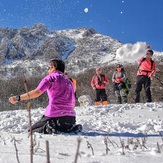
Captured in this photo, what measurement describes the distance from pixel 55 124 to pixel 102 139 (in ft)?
3.92

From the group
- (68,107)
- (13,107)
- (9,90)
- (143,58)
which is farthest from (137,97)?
(9,90)

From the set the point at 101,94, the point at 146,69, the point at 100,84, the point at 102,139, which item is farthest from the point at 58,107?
the point at 101,94

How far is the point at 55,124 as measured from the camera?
4.94 metres

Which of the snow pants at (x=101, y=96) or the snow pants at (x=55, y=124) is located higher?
the snow pants at (x=101, y=96)

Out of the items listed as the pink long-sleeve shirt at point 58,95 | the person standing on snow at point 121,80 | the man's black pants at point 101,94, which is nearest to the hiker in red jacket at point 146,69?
the person standing on snow at point 121,80

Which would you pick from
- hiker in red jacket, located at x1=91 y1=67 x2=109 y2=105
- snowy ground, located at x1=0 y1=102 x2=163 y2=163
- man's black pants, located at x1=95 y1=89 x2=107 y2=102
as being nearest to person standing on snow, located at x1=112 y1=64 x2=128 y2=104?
hiker in red jacket, located at x1=91 y1=67 x2=109 y2=105

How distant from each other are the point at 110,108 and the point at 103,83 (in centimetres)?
405

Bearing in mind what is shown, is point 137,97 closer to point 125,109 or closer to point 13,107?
point 125,109

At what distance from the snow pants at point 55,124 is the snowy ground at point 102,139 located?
258mm

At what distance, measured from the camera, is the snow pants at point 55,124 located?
4.88 metres

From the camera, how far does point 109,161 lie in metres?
2.20

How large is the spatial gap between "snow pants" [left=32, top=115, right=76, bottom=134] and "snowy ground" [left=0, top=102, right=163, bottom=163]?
0.85 ft

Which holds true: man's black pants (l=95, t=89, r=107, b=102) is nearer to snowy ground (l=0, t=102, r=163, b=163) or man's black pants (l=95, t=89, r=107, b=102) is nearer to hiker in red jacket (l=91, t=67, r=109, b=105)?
hiker in red jacket (l=91, t=67, r=109, b=105)

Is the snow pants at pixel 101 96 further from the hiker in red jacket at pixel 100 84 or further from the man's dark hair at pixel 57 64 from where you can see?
the man's dark hair at pixel 57 64
